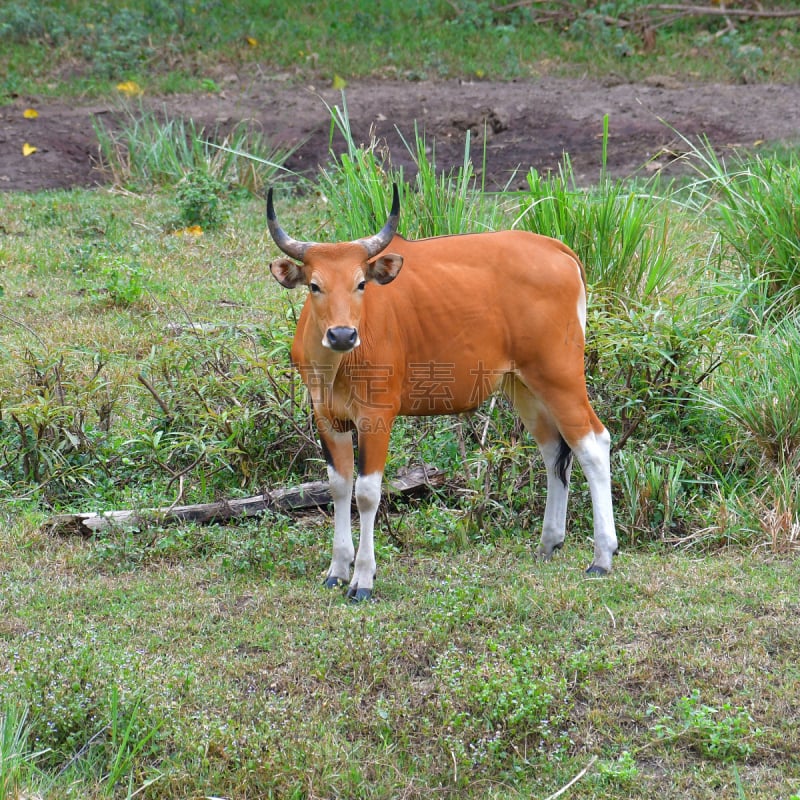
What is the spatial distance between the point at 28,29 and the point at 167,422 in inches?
388

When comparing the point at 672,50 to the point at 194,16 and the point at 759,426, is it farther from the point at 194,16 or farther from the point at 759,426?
the point at 759,426

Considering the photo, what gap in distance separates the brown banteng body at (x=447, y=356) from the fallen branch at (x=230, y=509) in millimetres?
790

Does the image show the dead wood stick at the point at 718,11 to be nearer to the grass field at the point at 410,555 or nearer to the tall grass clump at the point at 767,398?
the grass field at the point at 410,555

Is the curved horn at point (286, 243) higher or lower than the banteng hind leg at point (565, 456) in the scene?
higher

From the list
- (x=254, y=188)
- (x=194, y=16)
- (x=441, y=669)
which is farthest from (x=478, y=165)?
(x=441, y=669)

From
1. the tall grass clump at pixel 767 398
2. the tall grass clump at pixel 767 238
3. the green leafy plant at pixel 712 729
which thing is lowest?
the green leafy plant at pixel 712 729

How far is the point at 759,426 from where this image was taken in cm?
598

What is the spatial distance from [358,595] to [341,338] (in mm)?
1218

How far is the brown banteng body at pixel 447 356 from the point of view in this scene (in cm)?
489

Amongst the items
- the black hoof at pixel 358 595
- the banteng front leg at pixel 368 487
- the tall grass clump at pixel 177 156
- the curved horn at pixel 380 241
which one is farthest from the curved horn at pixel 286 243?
the tall grass clump at pixel 177 156

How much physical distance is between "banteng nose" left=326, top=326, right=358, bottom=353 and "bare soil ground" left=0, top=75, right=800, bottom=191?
6751 mm

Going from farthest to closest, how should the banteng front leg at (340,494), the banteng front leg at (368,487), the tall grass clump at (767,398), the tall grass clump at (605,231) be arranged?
the tall grass clump at (605,231) → the tall grass clump at (767,398) → the banteng front leg at (340,494) → the banteng front leg at (368,487)

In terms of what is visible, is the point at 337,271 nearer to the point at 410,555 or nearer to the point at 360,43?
the point at 410,555

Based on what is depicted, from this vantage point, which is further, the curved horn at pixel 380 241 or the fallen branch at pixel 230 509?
the fallen branch at pixel 230 509
